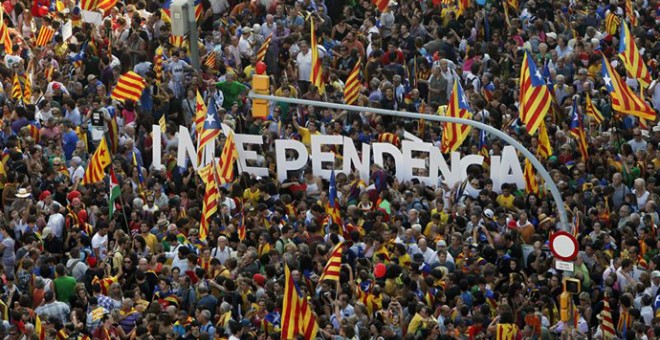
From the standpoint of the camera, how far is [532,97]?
122 feet

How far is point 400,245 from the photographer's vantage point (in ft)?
111

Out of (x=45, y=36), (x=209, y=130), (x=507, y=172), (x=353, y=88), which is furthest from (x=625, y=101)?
(x=45, y=36)

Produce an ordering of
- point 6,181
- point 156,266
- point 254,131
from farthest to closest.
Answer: point 254,131, point 6,181, point 156,266

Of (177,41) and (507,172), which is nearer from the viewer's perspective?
(507,172)

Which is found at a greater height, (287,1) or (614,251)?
(287,1)

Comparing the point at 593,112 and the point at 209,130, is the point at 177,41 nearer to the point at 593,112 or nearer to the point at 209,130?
the point at 209,130

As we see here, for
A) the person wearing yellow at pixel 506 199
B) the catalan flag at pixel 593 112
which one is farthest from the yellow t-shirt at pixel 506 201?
the catalan flag at pixel 593 112

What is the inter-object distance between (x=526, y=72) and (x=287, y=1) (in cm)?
812

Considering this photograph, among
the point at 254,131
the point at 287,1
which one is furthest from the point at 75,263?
the point at 287,1

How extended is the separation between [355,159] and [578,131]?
3577 millimetres

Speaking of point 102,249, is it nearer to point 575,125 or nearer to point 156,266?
point 156,266

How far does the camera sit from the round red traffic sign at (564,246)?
31578mm

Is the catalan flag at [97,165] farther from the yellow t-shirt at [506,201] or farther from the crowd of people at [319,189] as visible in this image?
the yellow t-shirt at [506,201]

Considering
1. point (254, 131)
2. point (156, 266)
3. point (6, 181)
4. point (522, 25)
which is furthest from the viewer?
point (522, 25)
